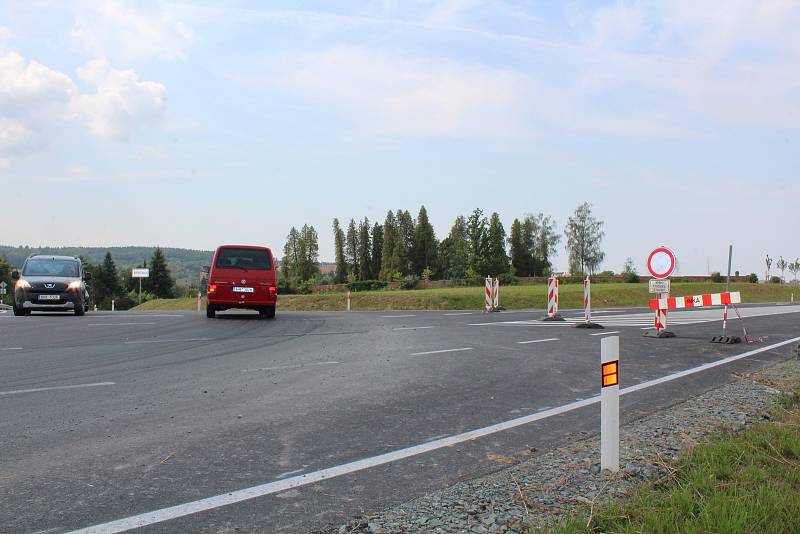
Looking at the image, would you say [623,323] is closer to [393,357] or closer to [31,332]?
[393,357]

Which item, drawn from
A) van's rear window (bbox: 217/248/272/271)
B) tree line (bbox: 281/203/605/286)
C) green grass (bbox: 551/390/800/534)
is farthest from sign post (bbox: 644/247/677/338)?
tree line (bbox: 281/203/605/286)

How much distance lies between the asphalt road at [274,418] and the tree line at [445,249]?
77.6 metres

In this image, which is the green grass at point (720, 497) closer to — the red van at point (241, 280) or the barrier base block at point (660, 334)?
the barrier base block at point (660, 334)

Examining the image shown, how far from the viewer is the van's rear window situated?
19656 mm

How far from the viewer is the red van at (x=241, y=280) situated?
1936 cm

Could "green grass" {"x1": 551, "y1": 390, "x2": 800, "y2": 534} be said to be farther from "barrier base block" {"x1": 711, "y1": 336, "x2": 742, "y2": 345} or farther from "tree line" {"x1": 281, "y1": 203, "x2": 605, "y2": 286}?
"tree line" {"x1": 281, "y1": 203, "x2": 605, "y2": 286}

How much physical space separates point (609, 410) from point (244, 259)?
16.6 metres

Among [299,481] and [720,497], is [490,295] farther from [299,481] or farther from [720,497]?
[720,497]

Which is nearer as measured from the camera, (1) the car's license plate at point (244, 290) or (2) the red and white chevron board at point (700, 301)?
(2) the red and white chevron board at point (700, 301)

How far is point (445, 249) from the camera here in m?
133

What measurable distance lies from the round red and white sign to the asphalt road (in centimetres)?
186

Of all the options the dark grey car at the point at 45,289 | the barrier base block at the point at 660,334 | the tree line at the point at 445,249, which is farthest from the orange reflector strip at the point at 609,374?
the tree line at the point at 445,249

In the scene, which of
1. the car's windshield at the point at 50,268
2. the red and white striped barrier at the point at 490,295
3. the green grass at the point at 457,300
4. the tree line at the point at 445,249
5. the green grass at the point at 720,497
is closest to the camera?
the green grass at the point at 720,497

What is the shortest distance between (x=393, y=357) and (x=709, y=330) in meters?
10.5
